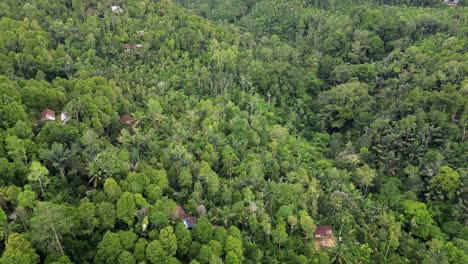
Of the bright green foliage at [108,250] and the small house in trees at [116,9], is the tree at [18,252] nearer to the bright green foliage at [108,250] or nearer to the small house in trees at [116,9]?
the bright green foliage at [108,250]

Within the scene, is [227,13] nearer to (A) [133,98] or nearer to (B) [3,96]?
(A) [133,98]

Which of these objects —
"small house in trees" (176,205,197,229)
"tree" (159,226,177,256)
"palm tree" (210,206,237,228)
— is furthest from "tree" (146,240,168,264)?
"palm tree" (210,206,237,228)

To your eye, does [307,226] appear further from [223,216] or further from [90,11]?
[90,11]

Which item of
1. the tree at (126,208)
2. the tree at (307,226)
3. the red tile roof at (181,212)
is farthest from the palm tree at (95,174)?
the tree at (307,226)

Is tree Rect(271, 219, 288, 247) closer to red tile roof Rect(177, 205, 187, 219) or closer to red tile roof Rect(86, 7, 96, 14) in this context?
red tile roof Rect(177, 205, 187, 219)

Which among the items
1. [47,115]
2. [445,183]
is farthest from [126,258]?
[445,183]
